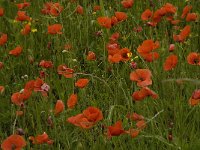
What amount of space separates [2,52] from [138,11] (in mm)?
909

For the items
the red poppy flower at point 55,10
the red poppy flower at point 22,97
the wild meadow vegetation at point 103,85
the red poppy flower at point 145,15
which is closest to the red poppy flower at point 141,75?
the wild meadow vegetation at point 103,85

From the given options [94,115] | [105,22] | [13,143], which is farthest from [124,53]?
[13,143]

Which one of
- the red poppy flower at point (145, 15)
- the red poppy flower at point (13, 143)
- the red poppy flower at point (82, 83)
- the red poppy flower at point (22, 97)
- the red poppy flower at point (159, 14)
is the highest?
the red poppy flower at point (159, 14)

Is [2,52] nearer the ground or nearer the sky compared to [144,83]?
nearer the ground

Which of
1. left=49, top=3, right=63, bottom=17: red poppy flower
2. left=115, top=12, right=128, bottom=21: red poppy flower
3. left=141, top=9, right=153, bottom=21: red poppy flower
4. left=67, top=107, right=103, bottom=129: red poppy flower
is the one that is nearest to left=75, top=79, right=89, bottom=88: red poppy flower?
left=67, top=107, right=103, bottom=129: red poppy flower

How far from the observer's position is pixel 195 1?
3.20m

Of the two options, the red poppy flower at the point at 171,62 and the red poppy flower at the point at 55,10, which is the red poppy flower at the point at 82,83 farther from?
the red poppy flower at the point at 55,10

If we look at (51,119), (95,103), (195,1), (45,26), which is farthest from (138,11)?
(51,119)

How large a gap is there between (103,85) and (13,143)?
32.3 inches

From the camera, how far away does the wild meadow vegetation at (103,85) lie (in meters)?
1.88

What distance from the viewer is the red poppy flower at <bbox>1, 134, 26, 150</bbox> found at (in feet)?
5.74

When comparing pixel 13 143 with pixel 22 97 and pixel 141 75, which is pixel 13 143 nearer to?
pixel 22 97

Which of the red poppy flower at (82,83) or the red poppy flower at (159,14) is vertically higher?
the red poppy flower at (159,14)

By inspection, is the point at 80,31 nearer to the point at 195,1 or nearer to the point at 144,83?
the point at 195,1
